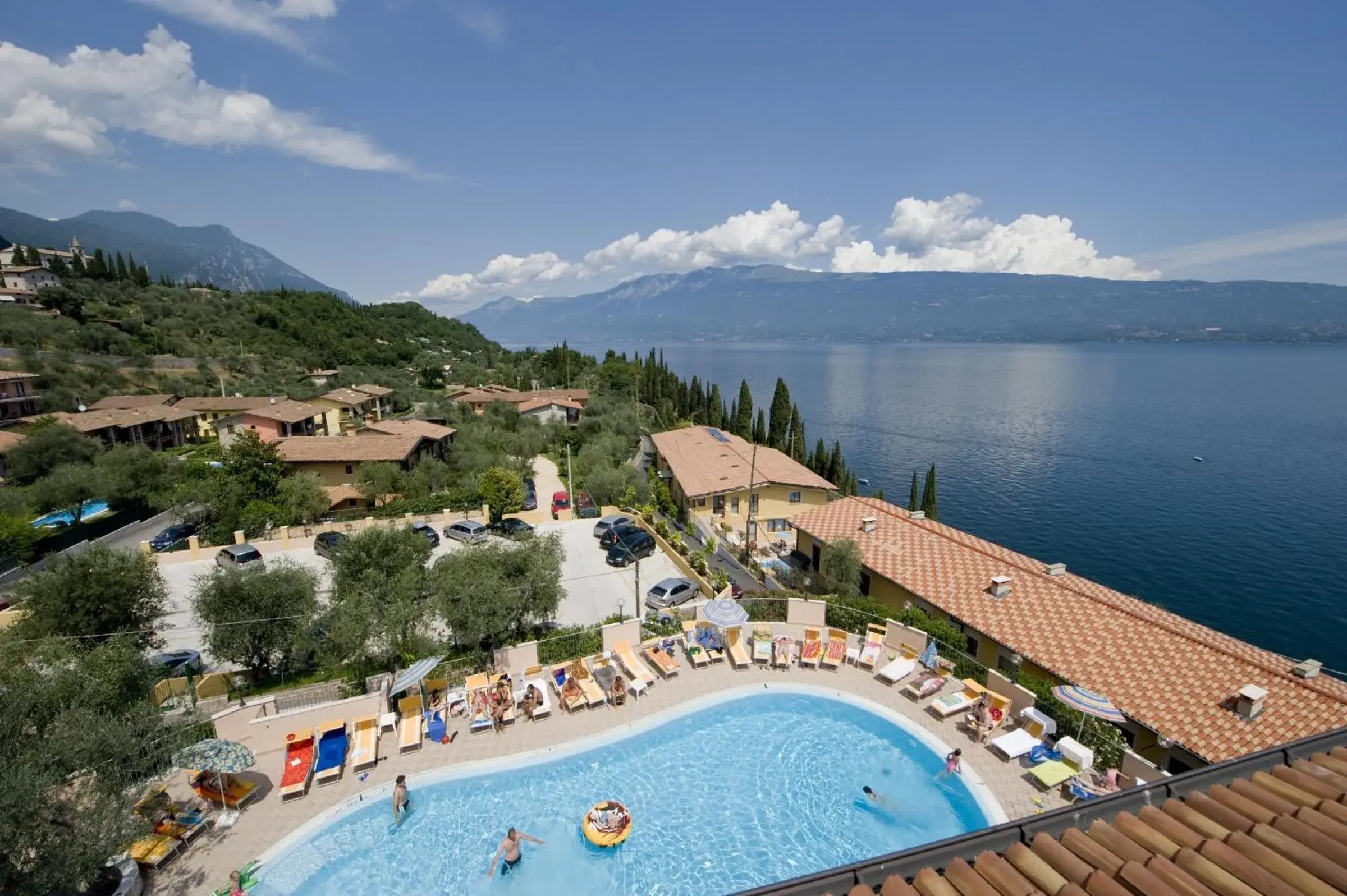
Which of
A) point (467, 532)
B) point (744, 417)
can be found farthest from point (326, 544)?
point (744, 417)

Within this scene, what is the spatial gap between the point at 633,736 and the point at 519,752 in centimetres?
284

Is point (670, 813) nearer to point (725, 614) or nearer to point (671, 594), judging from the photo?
point (725, 614)

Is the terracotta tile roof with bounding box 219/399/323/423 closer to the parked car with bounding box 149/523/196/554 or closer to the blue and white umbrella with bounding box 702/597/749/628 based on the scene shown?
the parked car with bounding box 149/523/196/554

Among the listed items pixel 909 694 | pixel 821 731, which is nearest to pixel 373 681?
pixel 821 731

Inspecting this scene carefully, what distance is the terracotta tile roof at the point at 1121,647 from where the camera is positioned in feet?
44.6

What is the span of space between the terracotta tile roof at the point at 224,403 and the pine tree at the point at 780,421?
153ft

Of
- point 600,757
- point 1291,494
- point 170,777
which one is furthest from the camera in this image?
point 1291,494

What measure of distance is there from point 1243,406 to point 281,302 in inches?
6858

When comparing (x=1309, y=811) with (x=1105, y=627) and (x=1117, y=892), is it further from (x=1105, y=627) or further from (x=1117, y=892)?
(x=1105, y=627)

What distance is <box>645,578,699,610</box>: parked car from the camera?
21844 mm

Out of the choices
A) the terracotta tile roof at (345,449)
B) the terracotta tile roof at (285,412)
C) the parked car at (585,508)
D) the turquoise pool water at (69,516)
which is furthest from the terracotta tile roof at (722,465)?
the turquoise pool water at (69,516)

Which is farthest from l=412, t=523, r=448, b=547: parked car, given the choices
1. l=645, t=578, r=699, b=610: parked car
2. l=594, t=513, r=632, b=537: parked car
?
l=645, t=578, r=699, b=610: parked car

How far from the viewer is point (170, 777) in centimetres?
1273

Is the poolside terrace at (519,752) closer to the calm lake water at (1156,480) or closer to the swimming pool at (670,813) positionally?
the swimming pool at (670,813)
